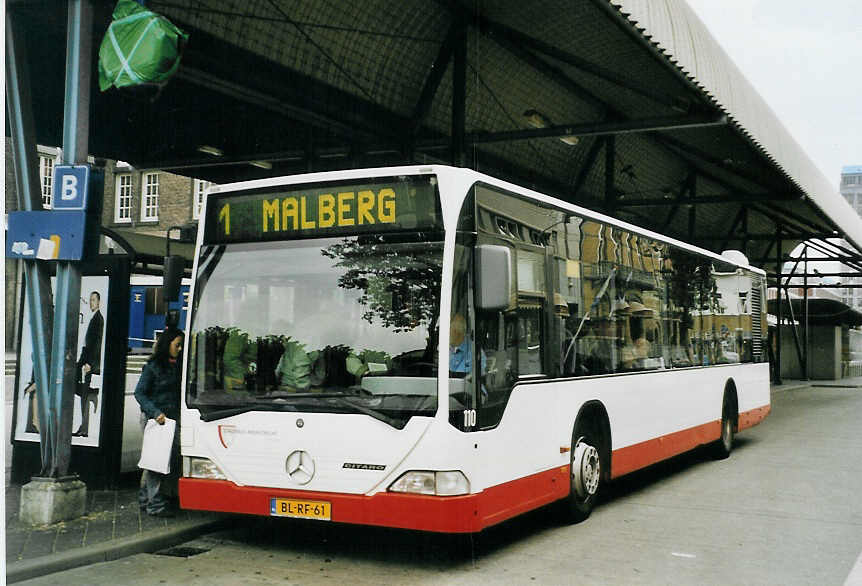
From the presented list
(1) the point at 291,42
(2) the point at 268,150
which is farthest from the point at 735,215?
(1) the point at 291,42

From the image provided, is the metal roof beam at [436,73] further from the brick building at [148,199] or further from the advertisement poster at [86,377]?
the brick building at [148,199]

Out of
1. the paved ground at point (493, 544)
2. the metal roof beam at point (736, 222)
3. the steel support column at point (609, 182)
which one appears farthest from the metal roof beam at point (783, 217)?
the paved ground at point (493, 544)

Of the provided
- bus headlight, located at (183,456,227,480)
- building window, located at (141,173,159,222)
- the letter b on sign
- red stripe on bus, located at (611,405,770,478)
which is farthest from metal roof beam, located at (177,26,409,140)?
building window, located at (141,173,159,222)

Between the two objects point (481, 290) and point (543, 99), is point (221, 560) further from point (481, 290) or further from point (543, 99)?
point (543, 99)

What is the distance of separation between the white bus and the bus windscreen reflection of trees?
0.04ft

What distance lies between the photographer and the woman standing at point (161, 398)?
28.2 ft

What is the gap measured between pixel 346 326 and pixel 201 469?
65.0 inches

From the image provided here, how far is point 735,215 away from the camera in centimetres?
3275

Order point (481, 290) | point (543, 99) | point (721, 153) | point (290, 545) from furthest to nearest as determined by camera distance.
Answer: point (721, 153)
point (543, 99)
point (290, 545)
point (481, 290)

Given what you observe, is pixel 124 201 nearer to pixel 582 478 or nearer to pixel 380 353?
pixel 582 478

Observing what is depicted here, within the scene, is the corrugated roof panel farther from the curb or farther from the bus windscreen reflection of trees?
the curb

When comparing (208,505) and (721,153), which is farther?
(721,153)

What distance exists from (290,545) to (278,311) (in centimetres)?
201

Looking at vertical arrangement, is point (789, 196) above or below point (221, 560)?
above
